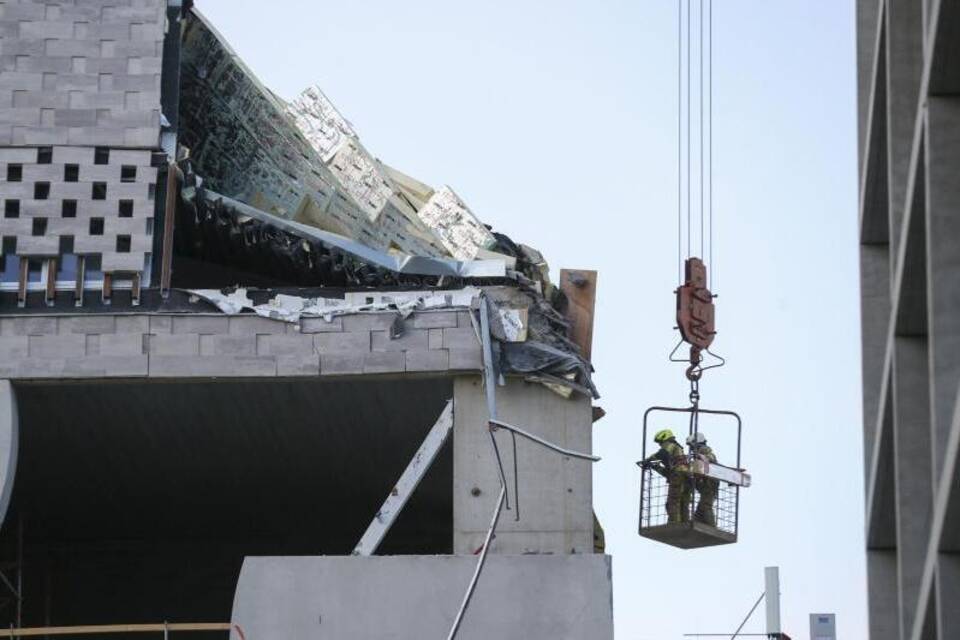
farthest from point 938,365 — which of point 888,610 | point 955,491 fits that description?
point 888,610

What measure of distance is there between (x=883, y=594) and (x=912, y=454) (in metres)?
4.73

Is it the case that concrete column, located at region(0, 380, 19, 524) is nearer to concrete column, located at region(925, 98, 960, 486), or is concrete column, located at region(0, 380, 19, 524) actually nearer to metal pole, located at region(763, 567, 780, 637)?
metal pole, located at region(763, 567, 780, 637)

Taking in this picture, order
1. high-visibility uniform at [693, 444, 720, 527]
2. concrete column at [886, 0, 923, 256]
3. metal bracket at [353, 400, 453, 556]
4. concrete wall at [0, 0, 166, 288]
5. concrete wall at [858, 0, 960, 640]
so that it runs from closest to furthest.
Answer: concrete wall at [858, 0, 960, 640] < concrete column at [886, 0, 923, 256] < high-visibility uniform at [693, 444, 720, 527] < metal bracket at [353, 400, 453, 556] < concrete wall at [0, 0, 166, 288]

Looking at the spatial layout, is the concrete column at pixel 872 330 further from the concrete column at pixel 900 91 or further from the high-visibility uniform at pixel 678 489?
the concrete column at pixel 900 91

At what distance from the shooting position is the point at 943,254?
58.2 ft

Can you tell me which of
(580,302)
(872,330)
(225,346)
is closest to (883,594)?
(872,330)

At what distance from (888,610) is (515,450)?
5968 millimetres

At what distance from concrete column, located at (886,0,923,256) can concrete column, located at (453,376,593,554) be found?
8.61 metres

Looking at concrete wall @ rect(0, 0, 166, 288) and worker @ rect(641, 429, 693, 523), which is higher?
concrete wall @ rect(0, 0, 166, 288)

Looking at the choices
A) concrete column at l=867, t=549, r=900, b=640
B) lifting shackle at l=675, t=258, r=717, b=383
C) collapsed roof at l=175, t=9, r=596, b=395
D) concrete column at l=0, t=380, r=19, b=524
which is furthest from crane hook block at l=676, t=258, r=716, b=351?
concrete column at l=0, t=380, r=19, b=524

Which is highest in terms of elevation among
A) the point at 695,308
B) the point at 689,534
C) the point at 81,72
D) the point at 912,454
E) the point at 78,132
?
the point at 81,72

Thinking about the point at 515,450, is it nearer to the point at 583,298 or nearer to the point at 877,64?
the point at 583,298

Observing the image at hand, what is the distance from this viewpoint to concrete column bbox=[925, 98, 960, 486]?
17750mm

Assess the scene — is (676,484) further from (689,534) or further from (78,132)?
(78,132)
